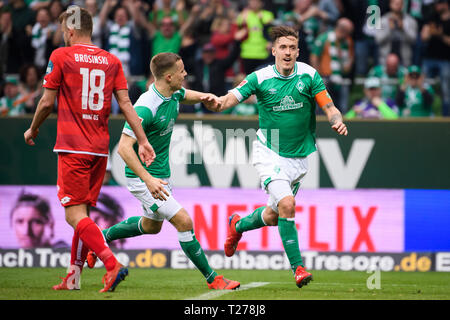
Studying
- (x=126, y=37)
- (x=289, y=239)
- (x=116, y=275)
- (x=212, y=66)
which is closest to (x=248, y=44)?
(x=212, y=66)

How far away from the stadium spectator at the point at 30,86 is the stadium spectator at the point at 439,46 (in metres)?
6.65

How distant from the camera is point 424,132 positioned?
465 inches

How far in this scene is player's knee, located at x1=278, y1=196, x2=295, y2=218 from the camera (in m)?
8.09

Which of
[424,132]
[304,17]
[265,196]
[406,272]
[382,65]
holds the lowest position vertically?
[406,272]

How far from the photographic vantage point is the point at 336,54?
14.0 meters

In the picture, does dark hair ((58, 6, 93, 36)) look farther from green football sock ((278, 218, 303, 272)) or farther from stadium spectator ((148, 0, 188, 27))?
stadium spectator ((148, 0, 188, 27))

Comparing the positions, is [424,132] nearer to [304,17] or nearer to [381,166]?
[381,166]

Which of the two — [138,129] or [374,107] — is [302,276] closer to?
[138,129]

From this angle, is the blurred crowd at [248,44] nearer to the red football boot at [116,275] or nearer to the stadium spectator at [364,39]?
the stadium spectator at [364,39]

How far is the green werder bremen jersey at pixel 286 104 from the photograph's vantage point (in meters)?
8.46

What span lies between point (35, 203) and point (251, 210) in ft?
10.1

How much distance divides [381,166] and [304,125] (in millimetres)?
3593

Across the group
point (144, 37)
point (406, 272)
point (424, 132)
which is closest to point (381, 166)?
point (424, 132)

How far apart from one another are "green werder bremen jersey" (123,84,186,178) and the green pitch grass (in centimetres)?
124
